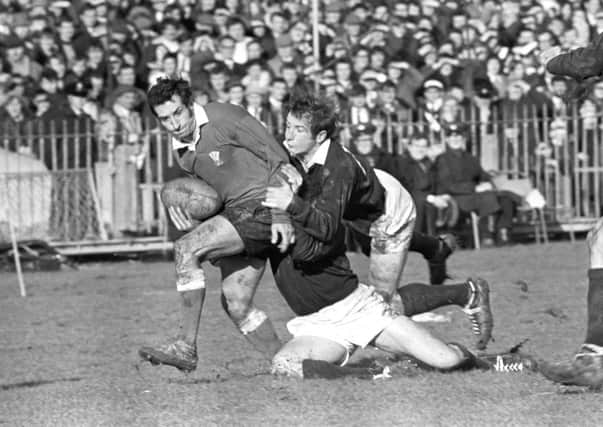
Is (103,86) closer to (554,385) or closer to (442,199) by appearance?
(442,199)

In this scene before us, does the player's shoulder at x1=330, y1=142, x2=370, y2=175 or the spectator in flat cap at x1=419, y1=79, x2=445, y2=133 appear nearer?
the player's shoulder at x1=330, y1=142, x2=370, y2=175

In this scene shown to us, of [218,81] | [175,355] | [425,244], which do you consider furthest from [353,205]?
[218,81]

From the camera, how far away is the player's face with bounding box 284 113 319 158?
7730 mm

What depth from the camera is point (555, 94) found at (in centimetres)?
1717

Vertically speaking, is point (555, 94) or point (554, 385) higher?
point (555, 94)

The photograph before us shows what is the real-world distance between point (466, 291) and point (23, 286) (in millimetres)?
6387

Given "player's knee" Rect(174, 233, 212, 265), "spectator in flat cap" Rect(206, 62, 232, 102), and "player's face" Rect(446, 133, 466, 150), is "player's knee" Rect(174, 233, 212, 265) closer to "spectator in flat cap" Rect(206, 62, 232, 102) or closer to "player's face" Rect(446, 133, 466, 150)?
"spectator in flat cap" Rect(206, 62, 232, 102)

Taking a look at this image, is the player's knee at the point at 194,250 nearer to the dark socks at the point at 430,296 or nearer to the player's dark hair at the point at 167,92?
the player's dark hair at the point at 167,92

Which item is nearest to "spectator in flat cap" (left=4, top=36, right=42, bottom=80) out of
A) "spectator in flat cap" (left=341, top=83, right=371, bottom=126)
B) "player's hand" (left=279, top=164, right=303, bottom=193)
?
"spectator in flat cap" (left=341, top=83, right=371, bottom=126)

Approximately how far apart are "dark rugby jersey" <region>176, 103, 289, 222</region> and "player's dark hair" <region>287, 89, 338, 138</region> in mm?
378

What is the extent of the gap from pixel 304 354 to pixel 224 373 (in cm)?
76

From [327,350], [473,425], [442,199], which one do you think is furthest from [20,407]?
[442,199]

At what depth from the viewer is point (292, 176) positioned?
24.6 ft

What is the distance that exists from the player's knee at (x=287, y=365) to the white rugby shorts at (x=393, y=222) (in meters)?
1.18
